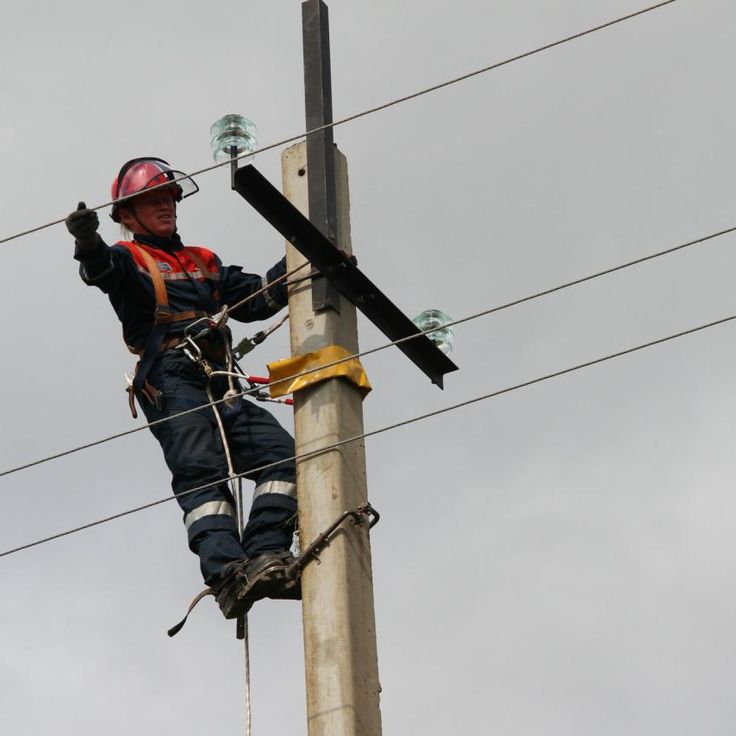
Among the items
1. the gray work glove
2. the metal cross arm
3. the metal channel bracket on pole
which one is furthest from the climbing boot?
the gray work glove

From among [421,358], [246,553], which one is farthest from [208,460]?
[421,358]

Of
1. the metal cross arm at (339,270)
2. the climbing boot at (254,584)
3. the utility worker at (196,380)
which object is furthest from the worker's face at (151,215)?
the climbing boot at (254,584)

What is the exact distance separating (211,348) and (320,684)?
1911 millimetres

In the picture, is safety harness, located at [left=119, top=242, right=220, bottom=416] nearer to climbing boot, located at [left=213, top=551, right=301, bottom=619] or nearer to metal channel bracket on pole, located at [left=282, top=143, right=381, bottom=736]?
metal channel bracket on pole, located at [left=282, top=143, right=381, bottom=736]

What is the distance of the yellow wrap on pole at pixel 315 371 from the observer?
6.81 metres

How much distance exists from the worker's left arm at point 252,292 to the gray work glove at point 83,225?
750 mm

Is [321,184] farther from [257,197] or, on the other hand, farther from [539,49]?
[539,49]

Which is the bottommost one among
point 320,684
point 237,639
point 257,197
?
point 320,684

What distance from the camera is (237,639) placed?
693cm

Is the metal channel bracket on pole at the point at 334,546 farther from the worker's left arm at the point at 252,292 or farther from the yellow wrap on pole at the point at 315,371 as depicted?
the worker's left arm at the point at 252,292

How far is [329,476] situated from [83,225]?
4.52 feet

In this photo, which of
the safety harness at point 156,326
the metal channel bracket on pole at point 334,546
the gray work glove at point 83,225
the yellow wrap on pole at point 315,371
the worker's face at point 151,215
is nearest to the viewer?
the metal channel bracket on pole at point 334,546

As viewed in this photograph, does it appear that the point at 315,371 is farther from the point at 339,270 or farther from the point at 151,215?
the point at 151,215

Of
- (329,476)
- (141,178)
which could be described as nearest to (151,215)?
(141,178)
